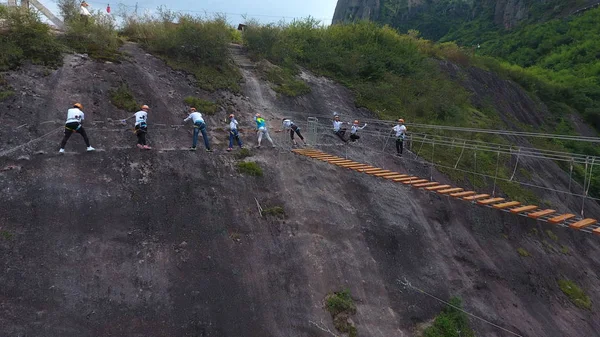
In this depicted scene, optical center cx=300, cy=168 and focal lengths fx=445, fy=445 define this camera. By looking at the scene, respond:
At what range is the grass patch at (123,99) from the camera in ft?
48.6

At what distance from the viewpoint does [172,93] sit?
16922mm

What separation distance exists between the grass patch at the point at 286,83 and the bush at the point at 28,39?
30.9ft

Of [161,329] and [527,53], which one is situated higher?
[527,53]

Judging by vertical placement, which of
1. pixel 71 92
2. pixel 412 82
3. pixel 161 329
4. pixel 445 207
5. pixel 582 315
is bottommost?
pixel 582 315

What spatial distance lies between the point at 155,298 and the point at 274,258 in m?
3.22

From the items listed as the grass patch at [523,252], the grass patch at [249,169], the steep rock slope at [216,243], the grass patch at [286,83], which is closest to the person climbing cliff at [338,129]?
the steep rock slope at [216,243]

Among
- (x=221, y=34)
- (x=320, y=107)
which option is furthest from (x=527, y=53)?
(x=221, y=34)

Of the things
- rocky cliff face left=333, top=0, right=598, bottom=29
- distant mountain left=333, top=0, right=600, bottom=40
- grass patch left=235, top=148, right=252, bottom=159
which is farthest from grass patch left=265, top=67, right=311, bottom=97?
rocky cliff face left=333, top=0, right=598, bottom=29

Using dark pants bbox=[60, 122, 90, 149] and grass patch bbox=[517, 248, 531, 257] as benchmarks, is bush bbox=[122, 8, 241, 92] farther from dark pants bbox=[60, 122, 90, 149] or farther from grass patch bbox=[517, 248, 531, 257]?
grass patch bbox=[517, 248, 531, 257]

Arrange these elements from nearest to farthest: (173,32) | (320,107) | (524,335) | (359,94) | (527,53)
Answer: (524,335) → (173,32) → (320,107) → (359,94) → (527,53)

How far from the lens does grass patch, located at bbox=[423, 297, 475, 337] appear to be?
1118 centimetres

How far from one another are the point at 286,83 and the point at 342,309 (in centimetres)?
1384

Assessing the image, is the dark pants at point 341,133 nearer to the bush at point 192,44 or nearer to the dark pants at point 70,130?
the bush at point 192,44

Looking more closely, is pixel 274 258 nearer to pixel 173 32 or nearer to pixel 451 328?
pixel 451 328
